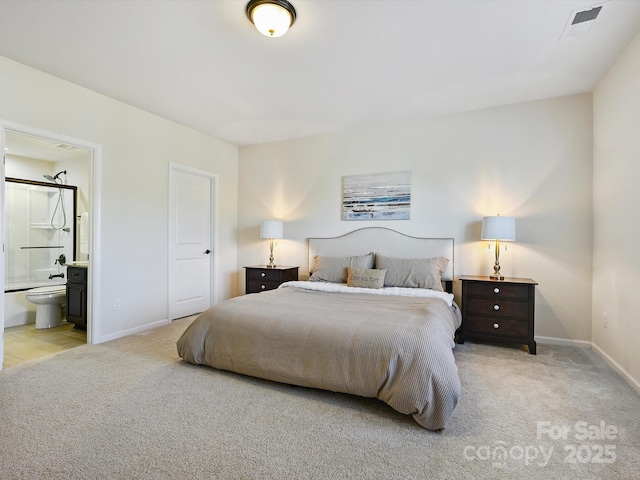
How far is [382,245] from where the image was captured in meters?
4.08

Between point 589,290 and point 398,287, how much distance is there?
1.88m

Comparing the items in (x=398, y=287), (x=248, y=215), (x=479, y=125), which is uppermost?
(x=479, y=125)

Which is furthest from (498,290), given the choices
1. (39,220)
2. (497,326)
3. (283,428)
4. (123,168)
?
(39,220)

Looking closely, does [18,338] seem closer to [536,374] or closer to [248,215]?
[248,215]

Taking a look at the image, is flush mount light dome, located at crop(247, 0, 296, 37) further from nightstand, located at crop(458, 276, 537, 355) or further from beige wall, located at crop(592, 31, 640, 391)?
nightstand, located at crop(458, 276, 537, 355)

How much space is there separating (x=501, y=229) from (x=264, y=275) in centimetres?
281

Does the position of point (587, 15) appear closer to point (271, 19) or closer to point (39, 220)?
point (271, 19)

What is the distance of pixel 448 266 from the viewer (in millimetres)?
3775

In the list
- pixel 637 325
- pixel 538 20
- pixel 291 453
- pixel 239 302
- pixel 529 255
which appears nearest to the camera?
pixel 291 453

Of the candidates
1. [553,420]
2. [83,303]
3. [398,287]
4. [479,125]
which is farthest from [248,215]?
[553,420]

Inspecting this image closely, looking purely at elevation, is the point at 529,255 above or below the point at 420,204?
below

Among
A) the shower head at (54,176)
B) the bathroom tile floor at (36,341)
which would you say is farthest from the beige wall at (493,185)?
the shower head at (54,176)

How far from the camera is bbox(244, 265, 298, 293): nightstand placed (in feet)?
13.9

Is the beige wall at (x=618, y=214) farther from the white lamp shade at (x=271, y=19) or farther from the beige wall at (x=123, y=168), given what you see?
the beige wall at (x=123, y=168)
